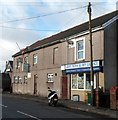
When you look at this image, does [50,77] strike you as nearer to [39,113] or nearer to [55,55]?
[55,55]

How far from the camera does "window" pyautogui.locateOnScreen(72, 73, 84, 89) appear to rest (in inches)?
1190

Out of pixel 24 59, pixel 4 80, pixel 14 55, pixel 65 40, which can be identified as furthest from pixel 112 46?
pixel 4 80

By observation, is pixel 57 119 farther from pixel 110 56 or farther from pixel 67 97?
pixel 67 97

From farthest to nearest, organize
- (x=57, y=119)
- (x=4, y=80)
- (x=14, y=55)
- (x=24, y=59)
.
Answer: (x=4, y=80) < (x=14, y=55) < (x=24, y=59) < (x=57, y=119)

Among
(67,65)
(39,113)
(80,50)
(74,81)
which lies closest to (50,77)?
(67,65)

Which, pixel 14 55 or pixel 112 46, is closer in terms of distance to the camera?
pixel 112 46

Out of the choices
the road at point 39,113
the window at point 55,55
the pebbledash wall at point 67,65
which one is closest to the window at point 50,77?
the pebbledash wall at point 67,65

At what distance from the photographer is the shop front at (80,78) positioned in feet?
90.8

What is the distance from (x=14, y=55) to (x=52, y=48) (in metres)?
16.8

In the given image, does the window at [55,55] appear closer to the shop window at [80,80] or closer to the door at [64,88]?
the door at [64,88]

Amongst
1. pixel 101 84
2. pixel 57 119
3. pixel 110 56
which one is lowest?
pixel 57 119

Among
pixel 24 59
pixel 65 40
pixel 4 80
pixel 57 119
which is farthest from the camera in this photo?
pixel 4 80

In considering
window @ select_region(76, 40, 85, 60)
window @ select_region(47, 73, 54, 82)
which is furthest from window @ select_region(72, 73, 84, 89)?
window @ select_region(47, 73, 54, 82)

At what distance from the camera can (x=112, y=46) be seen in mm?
28047
